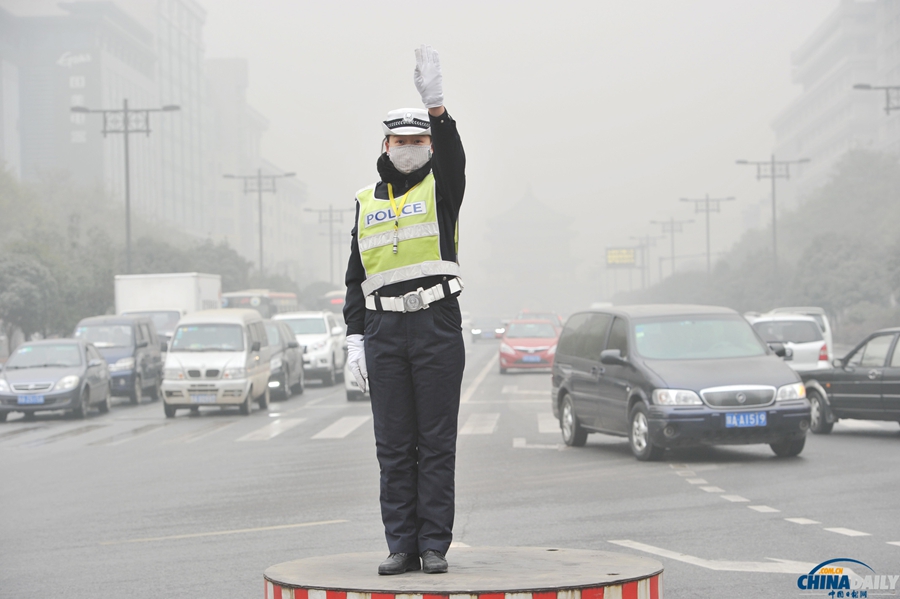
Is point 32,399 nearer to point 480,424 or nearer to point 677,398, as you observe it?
point 480,424

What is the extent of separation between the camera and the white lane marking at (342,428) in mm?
17578

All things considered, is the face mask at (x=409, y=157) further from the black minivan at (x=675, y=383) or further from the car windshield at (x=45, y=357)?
the car windshield at (x=45, y=357)

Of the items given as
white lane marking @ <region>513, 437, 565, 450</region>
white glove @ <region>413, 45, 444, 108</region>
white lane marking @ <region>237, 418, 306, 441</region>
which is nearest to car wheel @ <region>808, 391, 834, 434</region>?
white lane marking @ <region>513, 437, 565, 450</region>

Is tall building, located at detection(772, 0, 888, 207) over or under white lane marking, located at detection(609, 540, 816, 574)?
over

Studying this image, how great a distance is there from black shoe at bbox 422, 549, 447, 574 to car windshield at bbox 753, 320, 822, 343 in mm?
18806

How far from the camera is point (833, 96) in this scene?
134 metres

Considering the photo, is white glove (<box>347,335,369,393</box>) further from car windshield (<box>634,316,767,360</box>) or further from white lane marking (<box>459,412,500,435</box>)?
white lane marking (<box>459,412,500,435</box>)

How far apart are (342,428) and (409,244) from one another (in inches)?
553

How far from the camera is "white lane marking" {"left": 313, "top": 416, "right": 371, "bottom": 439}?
17578mm

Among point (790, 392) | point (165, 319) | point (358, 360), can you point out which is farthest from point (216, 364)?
point (358, 360)

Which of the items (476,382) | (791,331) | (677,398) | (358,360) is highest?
(358,360)

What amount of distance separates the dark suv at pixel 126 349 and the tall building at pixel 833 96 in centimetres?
9526

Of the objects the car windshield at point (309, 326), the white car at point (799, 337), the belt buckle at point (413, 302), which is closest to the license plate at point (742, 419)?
the belt buckle at point (413, 302)

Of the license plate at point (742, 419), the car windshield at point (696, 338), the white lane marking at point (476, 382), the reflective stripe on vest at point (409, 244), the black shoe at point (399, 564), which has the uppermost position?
the reflective stripe on vest at point (409, 244)
